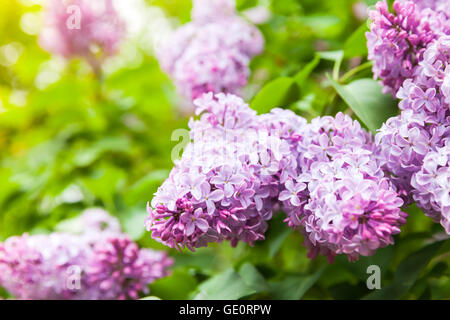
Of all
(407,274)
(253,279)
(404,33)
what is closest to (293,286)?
(253,279)

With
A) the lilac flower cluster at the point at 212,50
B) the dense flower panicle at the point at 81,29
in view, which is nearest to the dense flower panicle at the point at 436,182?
the lilac flower cluster at the point at 212,50

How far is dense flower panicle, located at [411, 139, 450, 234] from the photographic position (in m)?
0.54

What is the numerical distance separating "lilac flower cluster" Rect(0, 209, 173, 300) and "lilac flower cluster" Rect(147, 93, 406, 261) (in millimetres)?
303

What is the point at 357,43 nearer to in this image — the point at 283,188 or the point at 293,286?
the point at 283,188

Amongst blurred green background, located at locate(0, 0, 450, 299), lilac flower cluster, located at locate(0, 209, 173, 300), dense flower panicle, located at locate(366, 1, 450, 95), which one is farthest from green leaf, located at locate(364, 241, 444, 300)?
lilac flower cluster, located at locate(0, 209, 173, 300)

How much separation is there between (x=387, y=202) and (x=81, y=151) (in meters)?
1.13

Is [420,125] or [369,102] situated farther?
[369,102]

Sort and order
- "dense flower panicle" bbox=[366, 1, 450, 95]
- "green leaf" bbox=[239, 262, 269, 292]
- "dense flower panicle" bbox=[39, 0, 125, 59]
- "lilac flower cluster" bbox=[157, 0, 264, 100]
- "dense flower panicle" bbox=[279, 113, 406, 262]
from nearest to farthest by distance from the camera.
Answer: "dense flower panicle" bbox=[279, 113, 406, 262] < "dense flower panicle" bbox=[366, 1, 450, 95] < "green leaf" bbox=[239, 262, 269, 292] < "lilac flower cluster" bbox=[157, 0, 264, 100] < "dense flower panicle" bbox=[39, 0, 125, 59]

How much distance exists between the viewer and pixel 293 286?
2.76 ft

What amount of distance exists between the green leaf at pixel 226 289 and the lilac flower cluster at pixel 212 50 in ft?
1.32

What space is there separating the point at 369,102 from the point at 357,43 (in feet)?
0.58

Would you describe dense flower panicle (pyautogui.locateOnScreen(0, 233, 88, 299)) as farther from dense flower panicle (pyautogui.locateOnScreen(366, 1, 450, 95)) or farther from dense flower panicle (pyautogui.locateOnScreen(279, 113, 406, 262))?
dense flower panicle (pyautogui.locateOnScreen(366, 1, 450, 95))
